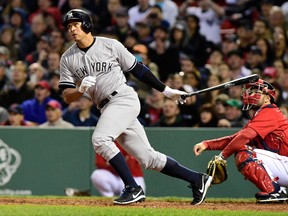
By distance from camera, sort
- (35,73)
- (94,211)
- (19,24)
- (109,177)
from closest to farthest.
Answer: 1. (94,211)
2. (109,177)
3. (35,73)
4. (19,24)

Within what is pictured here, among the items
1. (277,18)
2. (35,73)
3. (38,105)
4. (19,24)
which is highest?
(277,18)

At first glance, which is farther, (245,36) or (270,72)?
(245,36)

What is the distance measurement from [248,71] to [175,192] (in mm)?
2895

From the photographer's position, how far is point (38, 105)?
14078mm

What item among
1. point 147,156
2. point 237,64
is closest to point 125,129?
point 147,156

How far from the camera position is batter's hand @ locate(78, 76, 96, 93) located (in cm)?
867

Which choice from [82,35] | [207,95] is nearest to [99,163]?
[207,95]

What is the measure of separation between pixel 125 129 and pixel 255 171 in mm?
1485

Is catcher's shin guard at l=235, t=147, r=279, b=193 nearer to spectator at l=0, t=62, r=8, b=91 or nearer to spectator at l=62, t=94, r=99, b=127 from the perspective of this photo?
spectator at l=62, t=94, r=99, b=127

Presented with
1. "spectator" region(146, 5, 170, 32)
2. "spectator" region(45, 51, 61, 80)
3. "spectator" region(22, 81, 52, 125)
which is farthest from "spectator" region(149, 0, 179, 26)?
"spectator" region(22, 81, 52, 125)

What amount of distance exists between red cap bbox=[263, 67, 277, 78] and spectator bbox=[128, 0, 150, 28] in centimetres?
306

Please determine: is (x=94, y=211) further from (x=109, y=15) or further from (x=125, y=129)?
(x=109, y=15)

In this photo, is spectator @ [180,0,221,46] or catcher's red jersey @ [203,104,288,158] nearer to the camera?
catcher's red jersey @ [203,104,288,158]

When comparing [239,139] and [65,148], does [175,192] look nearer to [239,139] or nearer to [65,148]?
[65,148]
